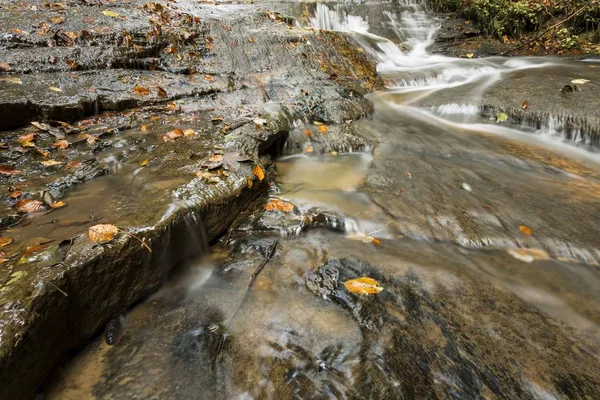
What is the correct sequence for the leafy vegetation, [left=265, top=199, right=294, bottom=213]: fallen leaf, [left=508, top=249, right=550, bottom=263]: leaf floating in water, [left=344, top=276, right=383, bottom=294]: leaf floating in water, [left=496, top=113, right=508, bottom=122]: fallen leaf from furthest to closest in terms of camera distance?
1. the leafy vegetation
2. [left=496, top=113, right=508, bottom=122]: fallen leaf
3. [left=265, top=199, right=294, bottom=213]: fallen leaf
4. [left=508, top=249, right=550, bottom=263]: leaf floating in water
5. [left=344, top=276, right=383, bottom=294]: leaf floating in water

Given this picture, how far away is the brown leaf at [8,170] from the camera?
2989mm

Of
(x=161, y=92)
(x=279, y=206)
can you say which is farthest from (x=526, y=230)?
(x=161, y=92)

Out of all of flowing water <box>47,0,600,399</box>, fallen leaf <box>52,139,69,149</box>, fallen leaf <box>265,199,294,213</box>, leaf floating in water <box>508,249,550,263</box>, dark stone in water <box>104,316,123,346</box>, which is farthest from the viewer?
fallen leaf <box>52,139,69,149</box>

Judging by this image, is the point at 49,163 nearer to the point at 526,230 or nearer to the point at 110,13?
the point at 526,230

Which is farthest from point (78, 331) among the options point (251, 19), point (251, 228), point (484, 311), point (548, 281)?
point (251, 19)

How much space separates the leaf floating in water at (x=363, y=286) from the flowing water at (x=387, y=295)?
0.07m

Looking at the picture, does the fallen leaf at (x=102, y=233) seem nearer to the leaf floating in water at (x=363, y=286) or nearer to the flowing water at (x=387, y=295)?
the flowing water at (x=387, y=295)

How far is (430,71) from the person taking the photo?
8.31 meters

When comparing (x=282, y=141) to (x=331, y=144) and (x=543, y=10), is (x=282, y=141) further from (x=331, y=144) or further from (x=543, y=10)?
(x=543, y=10)

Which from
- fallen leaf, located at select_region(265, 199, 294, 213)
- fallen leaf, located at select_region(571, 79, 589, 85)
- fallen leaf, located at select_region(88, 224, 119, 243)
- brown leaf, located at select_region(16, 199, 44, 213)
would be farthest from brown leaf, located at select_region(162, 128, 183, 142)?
fallen leaf, located at select_region(571, 79, 589, 85)

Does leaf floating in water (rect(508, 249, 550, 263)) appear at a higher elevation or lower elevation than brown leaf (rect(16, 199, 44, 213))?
lower

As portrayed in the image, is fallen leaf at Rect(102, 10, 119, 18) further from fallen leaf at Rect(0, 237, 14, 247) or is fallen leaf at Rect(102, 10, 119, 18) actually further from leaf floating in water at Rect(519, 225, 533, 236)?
leaf floating in water at Rect(519, 225, 533, 236)

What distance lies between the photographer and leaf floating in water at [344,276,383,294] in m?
2.45

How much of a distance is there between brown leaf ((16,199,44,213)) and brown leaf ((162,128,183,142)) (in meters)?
1.56
